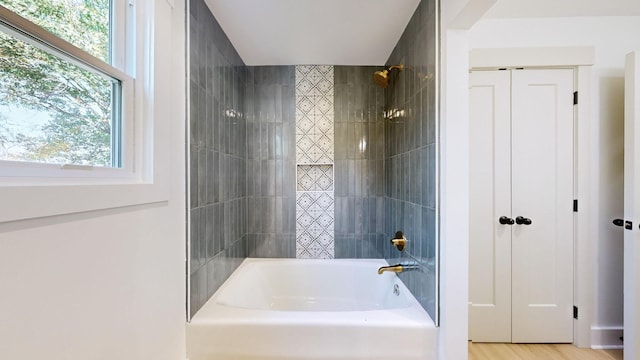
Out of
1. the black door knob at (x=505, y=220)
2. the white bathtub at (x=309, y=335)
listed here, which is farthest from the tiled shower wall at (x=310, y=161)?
the black door knob at (x=505, y=220)

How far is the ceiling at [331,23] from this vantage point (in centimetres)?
165

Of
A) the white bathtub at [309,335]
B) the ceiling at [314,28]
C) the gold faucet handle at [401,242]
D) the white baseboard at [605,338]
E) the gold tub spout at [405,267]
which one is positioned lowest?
the white baseboard at [605,338]

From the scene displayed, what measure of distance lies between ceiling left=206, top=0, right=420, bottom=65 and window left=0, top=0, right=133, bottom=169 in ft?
2.80

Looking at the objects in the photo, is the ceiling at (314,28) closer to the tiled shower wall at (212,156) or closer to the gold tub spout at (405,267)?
the tiled shower wall at (212,156)

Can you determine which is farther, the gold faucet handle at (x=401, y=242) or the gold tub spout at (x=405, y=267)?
the gold faucet handle at (x=401, y=242)

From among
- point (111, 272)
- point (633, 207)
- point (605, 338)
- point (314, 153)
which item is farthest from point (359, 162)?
point (605, 338)

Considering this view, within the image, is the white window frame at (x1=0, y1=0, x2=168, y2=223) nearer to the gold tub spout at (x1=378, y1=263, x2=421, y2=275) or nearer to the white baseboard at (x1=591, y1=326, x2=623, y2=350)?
the gold tub spout at (x1=378, y1=263, x2=421, y2=275)

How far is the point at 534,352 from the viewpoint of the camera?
6.67ft

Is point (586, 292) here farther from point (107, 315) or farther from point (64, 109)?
point (64, 109)

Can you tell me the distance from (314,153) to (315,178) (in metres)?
0.23

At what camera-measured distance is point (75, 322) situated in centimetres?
78

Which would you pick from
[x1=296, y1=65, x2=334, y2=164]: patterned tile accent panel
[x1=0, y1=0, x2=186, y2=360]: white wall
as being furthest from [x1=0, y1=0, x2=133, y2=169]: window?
[x1=296, y1=65, x2=334, y2=164]: patterned tile accent panel

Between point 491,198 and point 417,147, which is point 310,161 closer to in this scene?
point 417,147

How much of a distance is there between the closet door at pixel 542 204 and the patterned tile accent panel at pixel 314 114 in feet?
4.82
